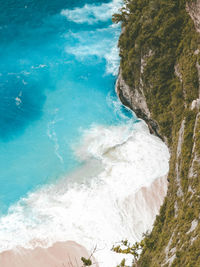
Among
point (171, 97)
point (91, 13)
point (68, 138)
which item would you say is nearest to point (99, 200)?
point (68, 138)

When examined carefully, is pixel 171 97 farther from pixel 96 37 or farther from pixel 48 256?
pixel 96 37

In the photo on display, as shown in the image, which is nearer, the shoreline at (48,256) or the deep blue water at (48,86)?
the shoreline at (48,256)

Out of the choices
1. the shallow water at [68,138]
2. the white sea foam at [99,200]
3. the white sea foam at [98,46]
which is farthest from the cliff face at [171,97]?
the white sea foam at [98,46]

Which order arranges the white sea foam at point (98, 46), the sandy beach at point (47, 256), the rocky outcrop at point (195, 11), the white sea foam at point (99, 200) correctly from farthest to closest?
the white sea foam at point (98, 46), the white sea foam at point (99, 200), the rocky outcrop at point (195, 11), the sandy beach at point (47, 256)

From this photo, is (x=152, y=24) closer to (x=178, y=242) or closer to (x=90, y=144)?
(x=90, y=144)

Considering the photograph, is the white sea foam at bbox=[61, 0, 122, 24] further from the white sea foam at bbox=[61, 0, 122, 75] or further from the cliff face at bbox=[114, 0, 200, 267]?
the cliff face at bbox=[114, 0, 200, 267]

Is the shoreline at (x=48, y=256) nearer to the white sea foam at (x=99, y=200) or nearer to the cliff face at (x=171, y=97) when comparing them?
the white sea foam at (x=99, y=200)
